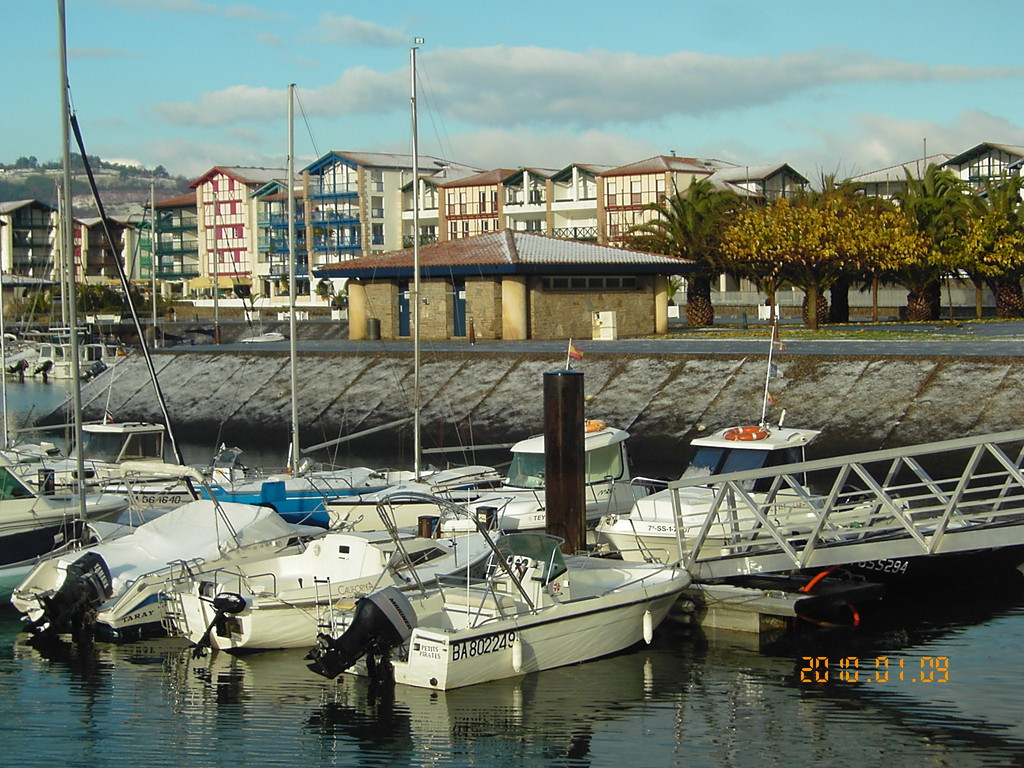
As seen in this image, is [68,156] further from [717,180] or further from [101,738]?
[717,180]

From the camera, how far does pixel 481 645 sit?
52.6 ft

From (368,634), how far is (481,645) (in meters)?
1.40

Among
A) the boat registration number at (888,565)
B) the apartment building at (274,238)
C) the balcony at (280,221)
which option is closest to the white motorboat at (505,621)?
the boat registration number at (888,565)

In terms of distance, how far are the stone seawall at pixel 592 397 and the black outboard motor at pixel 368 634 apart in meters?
18.5

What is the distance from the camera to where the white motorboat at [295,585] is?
58.2ft

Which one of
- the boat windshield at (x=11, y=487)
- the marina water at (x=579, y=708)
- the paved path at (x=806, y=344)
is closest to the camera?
the marina water at (x=579, y=708)

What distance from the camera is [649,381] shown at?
4084 centimetres

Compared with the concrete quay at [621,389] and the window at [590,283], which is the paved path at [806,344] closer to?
the concrete quay at [621,389]

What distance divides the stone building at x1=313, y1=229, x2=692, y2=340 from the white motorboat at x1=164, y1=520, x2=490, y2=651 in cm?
3533

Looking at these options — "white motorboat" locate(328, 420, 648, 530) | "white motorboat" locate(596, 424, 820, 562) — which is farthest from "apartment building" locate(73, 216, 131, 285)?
"white motorboat" locate(596, 424, 820, 562)

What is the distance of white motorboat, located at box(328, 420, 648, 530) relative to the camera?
79.9ft

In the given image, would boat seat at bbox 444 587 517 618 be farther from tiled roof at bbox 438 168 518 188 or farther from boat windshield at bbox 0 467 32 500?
tiled roof at bbox 438 168 518 188

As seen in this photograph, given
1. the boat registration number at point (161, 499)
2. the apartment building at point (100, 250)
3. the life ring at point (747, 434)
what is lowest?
the boat registration number at point (161, 499)

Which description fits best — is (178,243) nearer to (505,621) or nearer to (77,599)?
(77,599)
